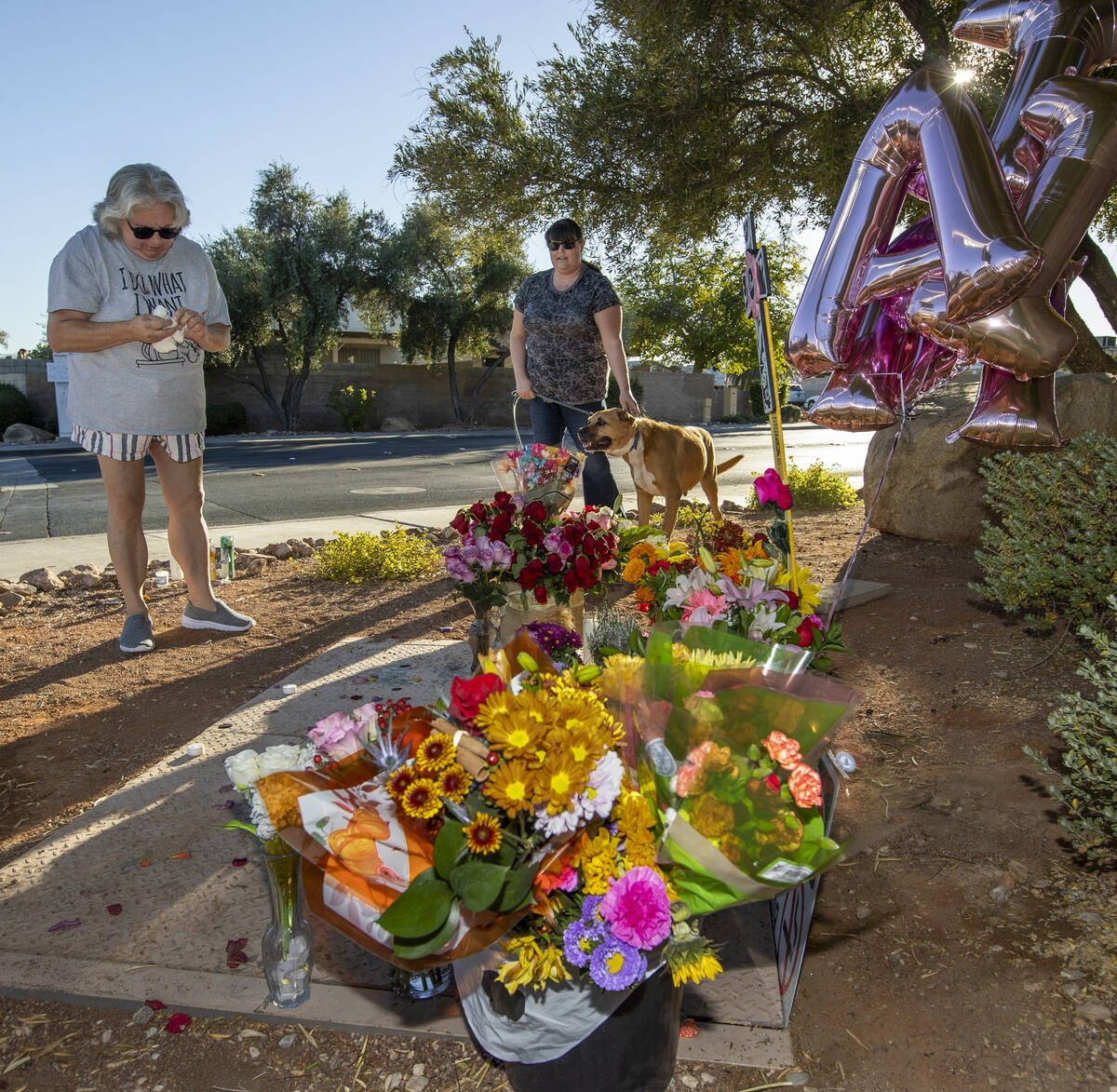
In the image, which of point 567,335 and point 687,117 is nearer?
point 567,335

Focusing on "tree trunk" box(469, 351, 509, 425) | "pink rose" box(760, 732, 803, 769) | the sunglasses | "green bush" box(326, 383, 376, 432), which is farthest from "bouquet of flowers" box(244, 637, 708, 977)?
"tree trunk" box(469, 351, 509, 425)

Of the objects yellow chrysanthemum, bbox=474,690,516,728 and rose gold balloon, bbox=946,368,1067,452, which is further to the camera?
rose gold balloon, bbox=946,368,1067,452

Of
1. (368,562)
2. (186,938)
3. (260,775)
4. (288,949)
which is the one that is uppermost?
(260,775)

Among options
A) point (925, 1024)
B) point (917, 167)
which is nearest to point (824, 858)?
point (925, 1024)

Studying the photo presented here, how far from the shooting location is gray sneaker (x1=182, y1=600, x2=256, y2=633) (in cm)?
474

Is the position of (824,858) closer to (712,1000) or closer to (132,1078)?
(712,1000)

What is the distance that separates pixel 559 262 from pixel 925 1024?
157 inches

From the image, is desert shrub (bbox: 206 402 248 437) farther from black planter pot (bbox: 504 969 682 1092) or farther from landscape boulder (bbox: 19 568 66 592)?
black planter pot (bbox: 504 969 682 1092)

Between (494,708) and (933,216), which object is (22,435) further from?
(933,216)

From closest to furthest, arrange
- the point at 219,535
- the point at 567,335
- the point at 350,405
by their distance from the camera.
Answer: the point at 567,335 < the point at 219,535 < the point at 350,405

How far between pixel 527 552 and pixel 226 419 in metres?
23.7

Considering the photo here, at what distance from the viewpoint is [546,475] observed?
3.70 m

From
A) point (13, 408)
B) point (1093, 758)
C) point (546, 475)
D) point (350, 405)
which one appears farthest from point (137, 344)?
point (13, 408)

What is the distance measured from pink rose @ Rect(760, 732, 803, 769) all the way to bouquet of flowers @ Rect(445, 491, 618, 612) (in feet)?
5.61
